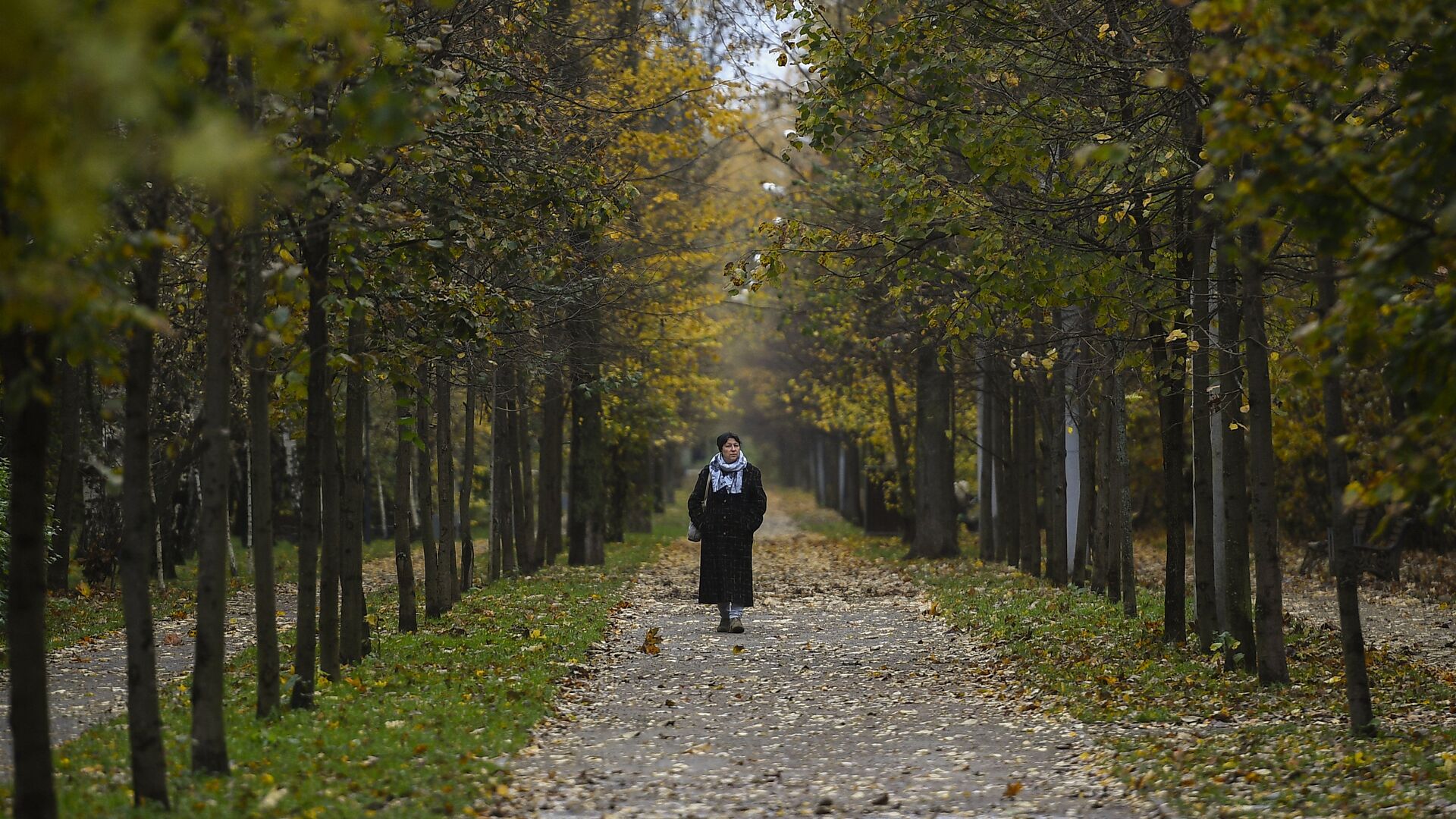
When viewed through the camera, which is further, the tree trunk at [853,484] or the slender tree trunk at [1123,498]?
the tree trunk at [853,484]

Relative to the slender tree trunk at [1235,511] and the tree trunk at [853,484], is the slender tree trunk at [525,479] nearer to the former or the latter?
the slender tree trunk at [1235,511]

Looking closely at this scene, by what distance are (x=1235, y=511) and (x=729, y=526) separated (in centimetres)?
631

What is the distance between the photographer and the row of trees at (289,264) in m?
3.94

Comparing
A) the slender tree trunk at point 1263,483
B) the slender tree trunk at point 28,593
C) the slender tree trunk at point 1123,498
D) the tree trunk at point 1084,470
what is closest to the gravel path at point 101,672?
the slender tree trunk at point 28,593

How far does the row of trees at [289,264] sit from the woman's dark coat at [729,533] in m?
2.97

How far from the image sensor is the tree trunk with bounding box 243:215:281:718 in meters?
7.72

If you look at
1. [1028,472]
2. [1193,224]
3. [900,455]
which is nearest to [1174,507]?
[1193,224]

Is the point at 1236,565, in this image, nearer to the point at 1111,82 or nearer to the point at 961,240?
the point at 1111,82

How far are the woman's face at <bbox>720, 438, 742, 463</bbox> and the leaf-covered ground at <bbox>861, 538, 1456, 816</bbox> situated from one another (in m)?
3.27

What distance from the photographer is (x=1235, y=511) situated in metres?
10.4

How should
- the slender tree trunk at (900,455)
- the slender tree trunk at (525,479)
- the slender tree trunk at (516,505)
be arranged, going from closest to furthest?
the slender tree trunk at (525,479), the slender tree trunk at (516,505), the slender tree trunk at (900,455)

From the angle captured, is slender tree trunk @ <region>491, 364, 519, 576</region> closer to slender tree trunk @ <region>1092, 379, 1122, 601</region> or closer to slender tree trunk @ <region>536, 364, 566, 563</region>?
slender tree trunk @ <region>536, 364, 566, 563</region>

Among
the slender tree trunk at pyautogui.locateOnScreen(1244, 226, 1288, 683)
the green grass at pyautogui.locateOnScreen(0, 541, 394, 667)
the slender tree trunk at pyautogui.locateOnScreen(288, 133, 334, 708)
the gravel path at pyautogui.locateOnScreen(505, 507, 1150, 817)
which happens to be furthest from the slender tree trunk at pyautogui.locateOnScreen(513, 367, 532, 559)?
the slender tree trunk at pyautogui.locateOnScreen(1244, 226, 1288, 683)

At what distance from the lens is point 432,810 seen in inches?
259
